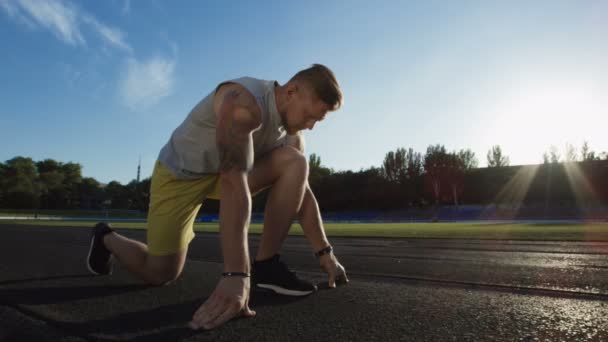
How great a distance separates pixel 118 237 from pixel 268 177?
986 millimetres

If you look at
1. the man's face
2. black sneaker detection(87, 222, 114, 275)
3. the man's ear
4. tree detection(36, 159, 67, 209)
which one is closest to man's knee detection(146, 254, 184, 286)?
black sneaker detection(87, 222, 114, 275)

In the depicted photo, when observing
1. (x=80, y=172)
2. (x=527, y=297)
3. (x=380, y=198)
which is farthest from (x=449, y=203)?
(x=80, y=172)

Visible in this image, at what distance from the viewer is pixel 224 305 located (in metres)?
1.30

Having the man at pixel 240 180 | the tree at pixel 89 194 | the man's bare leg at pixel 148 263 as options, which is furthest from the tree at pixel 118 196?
the man at pixel 240 180

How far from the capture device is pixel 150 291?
1.91 metres

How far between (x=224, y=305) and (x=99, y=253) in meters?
1.37

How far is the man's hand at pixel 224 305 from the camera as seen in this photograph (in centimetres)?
124

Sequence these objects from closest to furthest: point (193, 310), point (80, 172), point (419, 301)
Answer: point (193, 310) → point (419, 301) → point (80, 172)

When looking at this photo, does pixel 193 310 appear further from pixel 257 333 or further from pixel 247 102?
pixel 247 102

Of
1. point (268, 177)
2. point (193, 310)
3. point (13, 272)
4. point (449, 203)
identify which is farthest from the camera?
point (449, 203)

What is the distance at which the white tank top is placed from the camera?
1805mm

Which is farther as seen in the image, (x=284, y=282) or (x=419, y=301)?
(x=284, y=282)

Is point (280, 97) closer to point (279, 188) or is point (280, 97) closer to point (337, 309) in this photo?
point (279, 188)

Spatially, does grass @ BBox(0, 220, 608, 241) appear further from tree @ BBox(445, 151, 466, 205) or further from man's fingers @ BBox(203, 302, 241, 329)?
tree @ BBox(445, 151, 466, 205)
